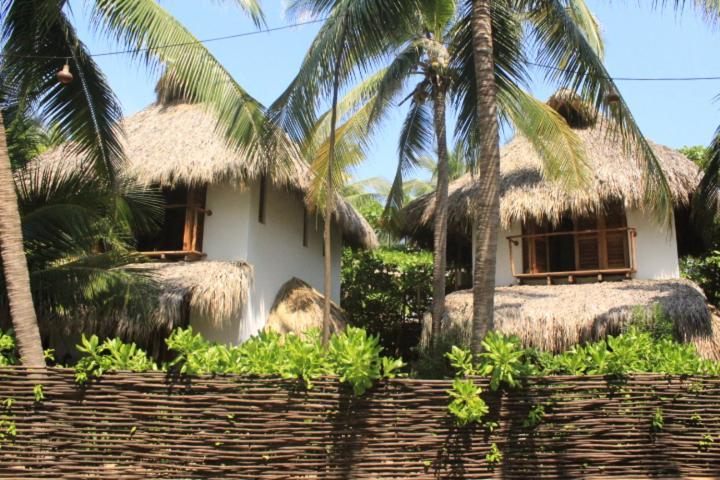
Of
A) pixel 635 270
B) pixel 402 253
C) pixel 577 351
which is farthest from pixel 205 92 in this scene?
pixel 402 253

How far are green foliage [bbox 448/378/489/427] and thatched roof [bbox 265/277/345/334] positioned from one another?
20.8 feet

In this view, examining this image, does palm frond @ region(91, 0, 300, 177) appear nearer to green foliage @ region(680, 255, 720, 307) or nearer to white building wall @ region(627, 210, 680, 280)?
white building wall @ region(627, 210, 680, 280)

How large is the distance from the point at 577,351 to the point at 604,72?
309 centimetres

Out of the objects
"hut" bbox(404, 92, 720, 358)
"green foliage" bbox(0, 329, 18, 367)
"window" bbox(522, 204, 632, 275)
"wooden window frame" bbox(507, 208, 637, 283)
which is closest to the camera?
"green foliage" bbox(0, 329, 18, 367)

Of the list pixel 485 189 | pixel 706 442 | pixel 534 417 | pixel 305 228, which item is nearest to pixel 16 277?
pixel 485 189

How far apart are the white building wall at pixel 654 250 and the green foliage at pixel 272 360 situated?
730cm

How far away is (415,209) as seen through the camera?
11.8 meters

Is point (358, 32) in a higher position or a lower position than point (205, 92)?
higher

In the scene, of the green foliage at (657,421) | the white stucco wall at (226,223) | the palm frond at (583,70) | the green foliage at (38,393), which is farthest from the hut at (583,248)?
the green foliage at (38,393)

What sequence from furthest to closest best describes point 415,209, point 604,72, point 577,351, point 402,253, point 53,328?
point 402,253
point 415,209
point 53,328
point 604,72
point 577,351

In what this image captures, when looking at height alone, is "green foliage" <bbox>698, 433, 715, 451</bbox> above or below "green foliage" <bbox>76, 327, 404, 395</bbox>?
below

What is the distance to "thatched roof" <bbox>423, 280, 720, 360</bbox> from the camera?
854 cm

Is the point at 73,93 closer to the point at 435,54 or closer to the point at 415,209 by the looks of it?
the point at 435,54

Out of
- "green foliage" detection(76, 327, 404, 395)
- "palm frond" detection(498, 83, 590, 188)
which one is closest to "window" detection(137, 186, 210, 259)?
"palm frond" detection(498, 83, 590, 188)
